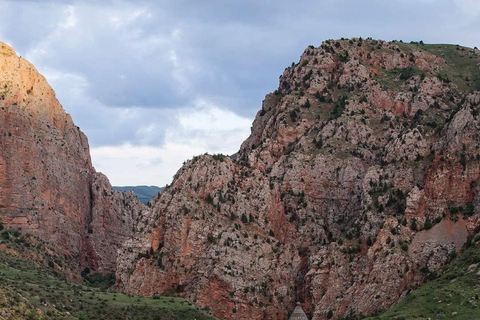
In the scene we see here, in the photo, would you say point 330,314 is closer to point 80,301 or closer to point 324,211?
point 324,211

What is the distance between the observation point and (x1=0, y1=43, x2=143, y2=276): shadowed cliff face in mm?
172000

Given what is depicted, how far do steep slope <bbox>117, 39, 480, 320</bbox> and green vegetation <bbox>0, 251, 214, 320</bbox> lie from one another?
39.4 feet

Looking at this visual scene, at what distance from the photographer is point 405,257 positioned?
141 metres

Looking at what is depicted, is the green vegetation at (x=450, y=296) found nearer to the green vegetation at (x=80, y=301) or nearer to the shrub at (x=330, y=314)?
the shrub at (x=330, y=314)

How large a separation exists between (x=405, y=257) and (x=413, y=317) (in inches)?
1200

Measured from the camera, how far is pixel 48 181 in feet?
587

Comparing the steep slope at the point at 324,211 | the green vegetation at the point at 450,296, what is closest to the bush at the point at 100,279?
the steep slope at the point at 324,211

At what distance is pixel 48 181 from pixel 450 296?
100 m

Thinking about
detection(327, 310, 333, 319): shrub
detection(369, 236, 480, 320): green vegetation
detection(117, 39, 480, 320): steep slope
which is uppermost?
detection(117, 39, 480, 320): steep slope

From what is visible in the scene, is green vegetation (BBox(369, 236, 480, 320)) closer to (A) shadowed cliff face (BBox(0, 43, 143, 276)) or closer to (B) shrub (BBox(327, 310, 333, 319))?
(B) shrub (BBox(327, 310, 333, 319))

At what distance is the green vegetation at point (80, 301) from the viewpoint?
117m

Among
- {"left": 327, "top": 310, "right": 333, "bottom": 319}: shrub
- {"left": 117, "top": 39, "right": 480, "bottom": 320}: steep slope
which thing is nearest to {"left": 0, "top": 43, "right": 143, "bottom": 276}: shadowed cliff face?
{"left": 117, "top": 39, "right": 480, "bottom": 320}: steep slope

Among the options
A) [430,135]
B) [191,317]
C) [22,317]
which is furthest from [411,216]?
[22,317]

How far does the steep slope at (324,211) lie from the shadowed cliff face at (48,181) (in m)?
27.9
